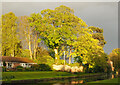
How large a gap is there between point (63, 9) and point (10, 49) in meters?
23.6

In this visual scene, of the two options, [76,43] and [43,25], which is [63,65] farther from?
[43,25]

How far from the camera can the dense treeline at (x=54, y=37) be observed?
63438 mm

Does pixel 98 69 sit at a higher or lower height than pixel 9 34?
lower

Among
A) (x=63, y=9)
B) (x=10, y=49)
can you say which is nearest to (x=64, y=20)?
(x=63, y=9)

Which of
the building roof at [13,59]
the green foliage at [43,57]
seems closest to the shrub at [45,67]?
the green foliage at [43,57]

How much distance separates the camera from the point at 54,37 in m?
62.9

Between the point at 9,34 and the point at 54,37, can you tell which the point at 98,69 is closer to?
the point at 54,37

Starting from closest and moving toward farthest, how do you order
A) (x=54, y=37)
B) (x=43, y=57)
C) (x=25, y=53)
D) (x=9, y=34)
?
(x=54, y=37) → (x=9, y=34) → (x=43, y=57) → (x=25, y=53)

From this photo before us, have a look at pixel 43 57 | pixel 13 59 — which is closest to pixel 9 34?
pixel 13 59

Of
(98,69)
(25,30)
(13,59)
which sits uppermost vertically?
(25,30)

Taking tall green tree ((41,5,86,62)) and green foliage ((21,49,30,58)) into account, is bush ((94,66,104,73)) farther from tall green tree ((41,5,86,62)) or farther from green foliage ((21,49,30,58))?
green foliage ((21,49,30,58))

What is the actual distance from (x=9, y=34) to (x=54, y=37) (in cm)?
1988

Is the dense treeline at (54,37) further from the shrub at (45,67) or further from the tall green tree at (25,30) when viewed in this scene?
the shrub at (45,67)

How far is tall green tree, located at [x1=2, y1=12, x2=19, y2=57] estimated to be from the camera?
7325cm
